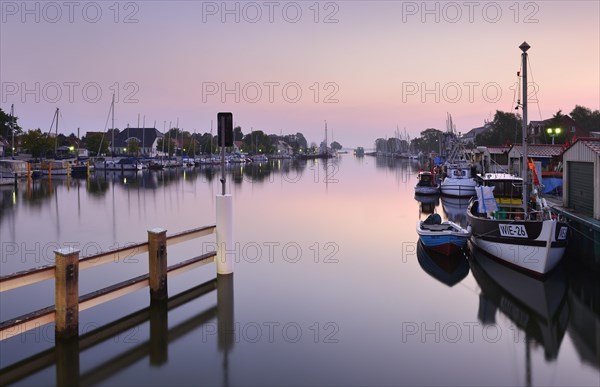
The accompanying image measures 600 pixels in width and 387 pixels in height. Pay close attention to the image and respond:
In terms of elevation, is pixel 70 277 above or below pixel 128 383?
above

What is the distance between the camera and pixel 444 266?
16188 millimetres

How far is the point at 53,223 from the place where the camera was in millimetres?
26469

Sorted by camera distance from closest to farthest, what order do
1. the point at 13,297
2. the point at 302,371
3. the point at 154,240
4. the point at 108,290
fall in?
the point at 302,371
the point at 108,290
the point at 154,240
the point at 13,297

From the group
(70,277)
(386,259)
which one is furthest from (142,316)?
(386,259)

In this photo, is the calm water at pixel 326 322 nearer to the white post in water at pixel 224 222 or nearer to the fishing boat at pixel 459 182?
the white post in water at pixel 224 222

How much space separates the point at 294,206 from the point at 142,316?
82.5ft

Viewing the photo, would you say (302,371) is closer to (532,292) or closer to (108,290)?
(108,290)

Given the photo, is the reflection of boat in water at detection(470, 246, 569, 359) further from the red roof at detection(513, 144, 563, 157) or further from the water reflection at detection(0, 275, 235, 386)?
the red roof at detection(513, 144, 563, 157)

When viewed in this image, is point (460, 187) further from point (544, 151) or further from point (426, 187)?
point (544, 151)

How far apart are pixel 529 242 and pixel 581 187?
568 cm

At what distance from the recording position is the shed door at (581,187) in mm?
17002

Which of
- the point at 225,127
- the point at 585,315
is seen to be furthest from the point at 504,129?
the point at 225,127

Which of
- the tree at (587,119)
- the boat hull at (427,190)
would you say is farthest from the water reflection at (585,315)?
the tree at (587,119)

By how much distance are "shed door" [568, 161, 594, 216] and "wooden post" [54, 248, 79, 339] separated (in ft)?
54.7
